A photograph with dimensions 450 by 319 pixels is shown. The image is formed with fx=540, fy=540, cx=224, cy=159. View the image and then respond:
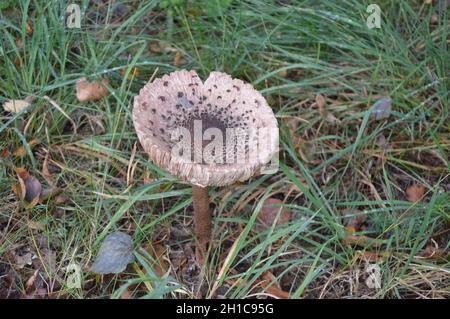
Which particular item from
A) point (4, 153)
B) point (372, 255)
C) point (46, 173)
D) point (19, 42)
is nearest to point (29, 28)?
point (19, 42)

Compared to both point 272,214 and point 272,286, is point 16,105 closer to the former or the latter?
point 272,214

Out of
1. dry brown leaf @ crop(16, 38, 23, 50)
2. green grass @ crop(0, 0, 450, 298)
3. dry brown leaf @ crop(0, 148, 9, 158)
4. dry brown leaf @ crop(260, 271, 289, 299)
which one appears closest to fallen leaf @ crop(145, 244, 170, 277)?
green grass @ crop(0, 0, 450, 298)

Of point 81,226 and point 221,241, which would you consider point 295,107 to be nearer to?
point 221,241

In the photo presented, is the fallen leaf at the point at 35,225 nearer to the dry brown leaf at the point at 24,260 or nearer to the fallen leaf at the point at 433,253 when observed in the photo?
the dry brown leaf at the point at 24,260

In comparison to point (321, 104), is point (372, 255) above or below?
below
